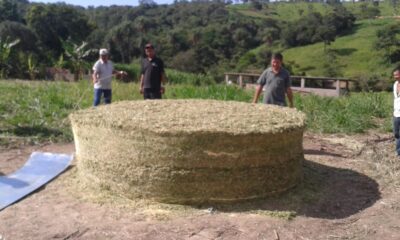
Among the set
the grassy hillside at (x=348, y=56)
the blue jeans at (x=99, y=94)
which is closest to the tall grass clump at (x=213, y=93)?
the blue jeans at (x=99, y=94)

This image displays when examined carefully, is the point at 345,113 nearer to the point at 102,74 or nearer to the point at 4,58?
the point at 102,74

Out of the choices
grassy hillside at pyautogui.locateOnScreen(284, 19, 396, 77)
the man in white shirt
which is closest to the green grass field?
the man in white shirt

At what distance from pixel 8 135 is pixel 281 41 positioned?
57382 mm

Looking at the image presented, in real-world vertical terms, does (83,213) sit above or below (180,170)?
below

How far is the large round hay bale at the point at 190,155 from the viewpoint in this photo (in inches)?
182

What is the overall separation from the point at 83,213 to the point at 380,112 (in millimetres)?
7457

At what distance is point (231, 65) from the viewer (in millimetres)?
46938

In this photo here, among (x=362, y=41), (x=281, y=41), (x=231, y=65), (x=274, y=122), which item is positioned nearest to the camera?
(x=274, y=122)

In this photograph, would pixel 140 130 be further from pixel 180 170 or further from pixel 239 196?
pixel 239 196

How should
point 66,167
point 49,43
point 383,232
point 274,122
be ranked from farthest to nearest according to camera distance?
point 49,43 < point 66,167 < point 274,122 < point 383,232

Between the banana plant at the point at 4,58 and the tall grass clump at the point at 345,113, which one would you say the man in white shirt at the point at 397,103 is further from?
the banana plant at the point at 4,58

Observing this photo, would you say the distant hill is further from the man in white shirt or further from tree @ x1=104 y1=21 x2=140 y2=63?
the man in white shirt

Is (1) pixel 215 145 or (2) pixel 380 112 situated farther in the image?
(2) pixel 380 112

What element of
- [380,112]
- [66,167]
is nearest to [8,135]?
[66,167]
